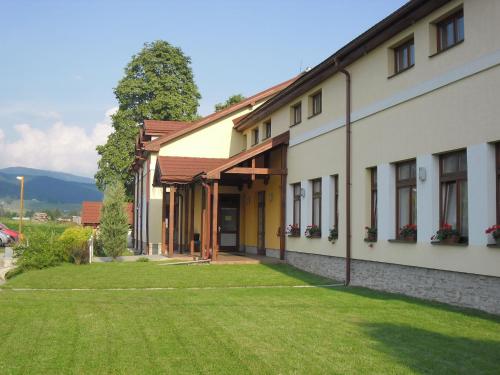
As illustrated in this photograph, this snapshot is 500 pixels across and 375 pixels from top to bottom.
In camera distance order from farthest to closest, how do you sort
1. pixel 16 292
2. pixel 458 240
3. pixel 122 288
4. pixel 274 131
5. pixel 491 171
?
1. pixel 274 131
2. pixel 122 288
3. pixel 16 292
4. pixel 458 240
5. pixel 491 171

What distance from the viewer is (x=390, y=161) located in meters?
13.1

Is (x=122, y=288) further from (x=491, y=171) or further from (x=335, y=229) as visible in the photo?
(x=491, y=171)

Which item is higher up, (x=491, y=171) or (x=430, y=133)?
(x=430, y=133)

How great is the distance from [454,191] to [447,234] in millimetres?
855

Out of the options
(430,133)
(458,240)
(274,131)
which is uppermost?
(274,131)

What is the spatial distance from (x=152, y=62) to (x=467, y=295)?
1386 inches

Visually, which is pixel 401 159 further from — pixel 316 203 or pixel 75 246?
pixel 75 246

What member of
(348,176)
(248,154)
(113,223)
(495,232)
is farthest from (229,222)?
(495,232)

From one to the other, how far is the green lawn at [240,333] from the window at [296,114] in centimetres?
771

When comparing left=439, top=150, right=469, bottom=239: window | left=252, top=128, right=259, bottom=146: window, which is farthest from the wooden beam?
left=439, top=150, right=469, bottom=239: window

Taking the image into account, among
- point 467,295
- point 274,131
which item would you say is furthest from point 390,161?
point 274,131

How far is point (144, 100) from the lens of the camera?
41500 mm

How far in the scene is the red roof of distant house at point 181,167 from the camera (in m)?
Result: 22.3

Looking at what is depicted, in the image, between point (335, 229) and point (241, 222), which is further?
point (241, 222)
